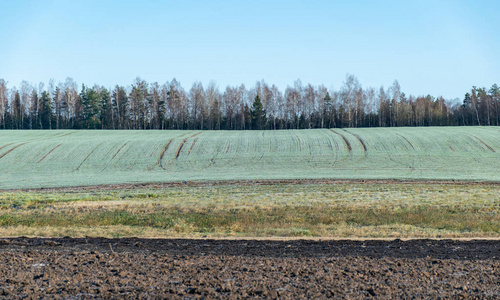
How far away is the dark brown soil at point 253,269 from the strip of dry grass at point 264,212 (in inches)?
108

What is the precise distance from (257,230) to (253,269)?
648 cm

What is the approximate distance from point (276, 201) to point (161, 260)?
1568 cm

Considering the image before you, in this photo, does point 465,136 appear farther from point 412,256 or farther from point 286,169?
point 412,256

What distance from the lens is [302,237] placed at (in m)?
16.4

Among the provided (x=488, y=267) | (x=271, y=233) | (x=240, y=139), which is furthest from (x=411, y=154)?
(x=488, y=267)

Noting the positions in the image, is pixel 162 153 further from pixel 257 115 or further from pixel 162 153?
pixel 257 115

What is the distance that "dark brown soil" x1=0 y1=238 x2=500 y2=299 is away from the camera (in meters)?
9.58

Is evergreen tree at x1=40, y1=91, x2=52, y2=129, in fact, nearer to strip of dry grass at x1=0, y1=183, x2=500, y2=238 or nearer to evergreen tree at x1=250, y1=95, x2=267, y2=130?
evergreen tree at x1=250, y1=95, x2=267, y2=130

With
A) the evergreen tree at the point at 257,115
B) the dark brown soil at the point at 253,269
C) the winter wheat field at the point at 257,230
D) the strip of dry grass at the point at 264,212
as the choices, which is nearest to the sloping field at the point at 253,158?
the winter wheat field at the point at 257,230

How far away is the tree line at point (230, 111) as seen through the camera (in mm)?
111938

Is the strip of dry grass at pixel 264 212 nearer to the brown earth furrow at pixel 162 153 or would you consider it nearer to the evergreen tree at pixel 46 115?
the brown earth furrow at pixel 162 153

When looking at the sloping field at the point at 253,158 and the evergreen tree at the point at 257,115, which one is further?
the evergreen tree at the point at 257,115

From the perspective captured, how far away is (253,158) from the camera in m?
54.2

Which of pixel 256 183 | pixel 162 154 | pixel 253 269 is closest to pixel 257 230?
pixel 253 269
